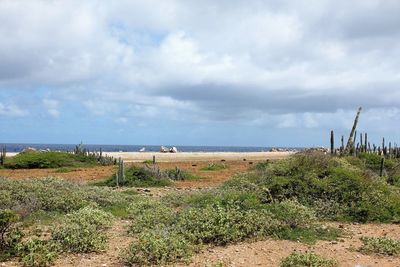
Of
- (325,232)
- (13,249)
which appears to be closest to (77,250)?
(13,249)

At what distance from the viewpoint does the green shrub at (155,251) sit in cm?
892

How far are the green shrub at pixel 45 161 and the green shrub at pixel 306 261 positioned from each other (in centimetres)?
3066

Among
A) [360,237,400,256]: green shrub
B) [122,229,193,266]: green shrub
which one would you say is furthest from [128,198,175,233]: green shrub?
[360,237,400,256]: green shrub

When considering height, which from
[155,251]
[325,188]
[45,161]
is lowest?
[155,251]

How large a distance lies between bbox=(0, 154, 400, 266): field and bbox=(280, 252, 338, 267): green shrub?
22 millimetres

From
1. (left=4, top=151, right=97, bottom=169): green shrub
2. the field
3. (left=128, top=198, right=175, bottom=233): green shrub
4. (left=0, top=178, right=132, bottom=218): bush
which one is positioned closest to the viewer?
the field

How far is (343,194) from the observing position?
14.0 meters

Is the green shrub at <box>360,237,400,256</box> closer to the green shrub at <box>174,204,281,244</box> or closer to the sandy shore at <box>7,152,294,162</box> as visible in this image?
the green shrub at <box>174,204,281,244</box>

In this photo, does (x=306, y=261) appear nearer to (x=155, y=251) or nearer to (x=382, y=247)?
(x=382, y=247)

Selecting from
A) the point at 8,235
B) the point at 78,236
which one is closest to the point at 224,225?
the point at 78,236

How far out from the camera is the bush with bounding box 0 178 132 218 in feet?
43.4

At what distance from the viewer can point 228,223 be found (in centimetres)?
1052

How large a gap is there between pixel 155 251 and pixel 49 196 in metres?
6.05

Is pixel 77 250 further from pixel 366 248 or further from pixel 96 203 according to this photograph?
pixel 366 248
